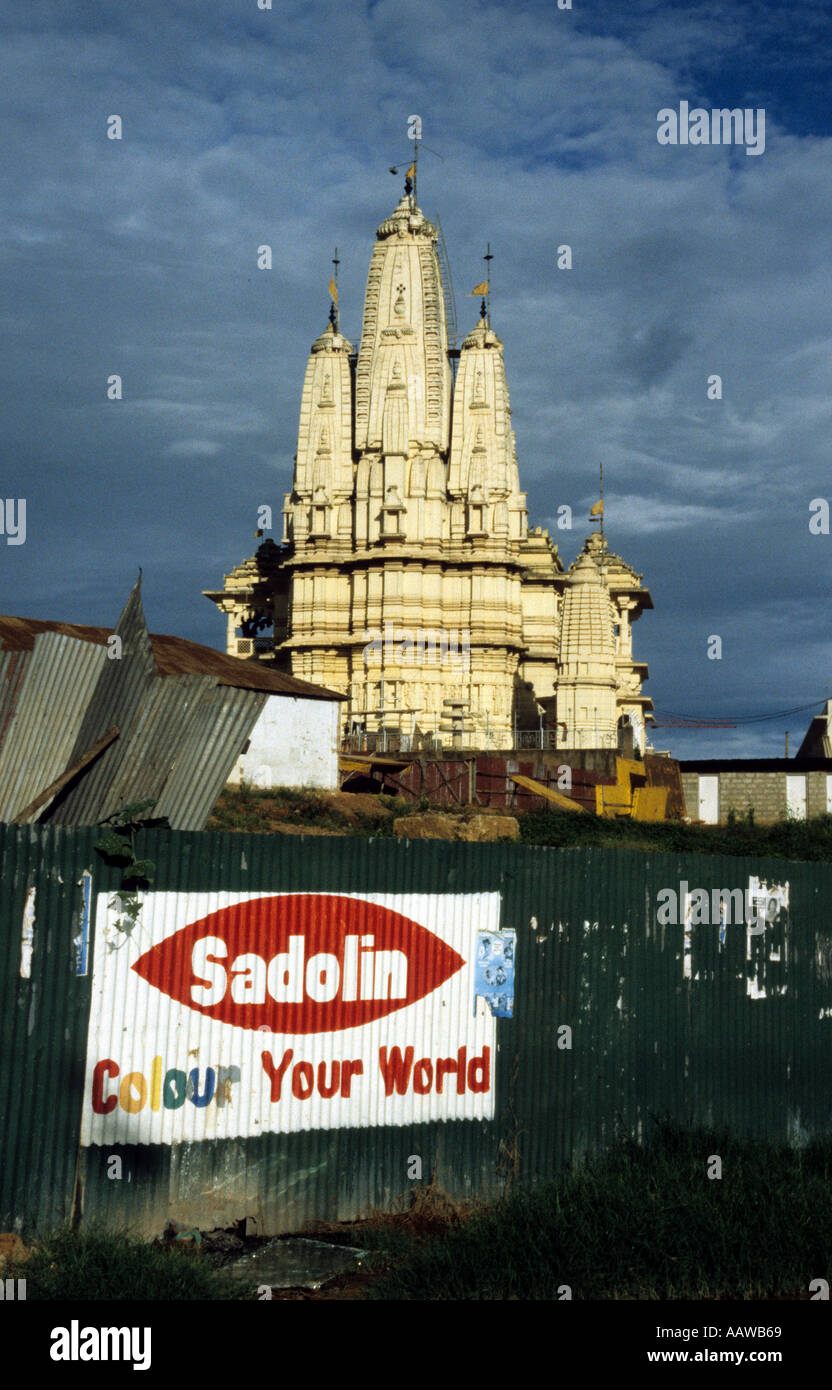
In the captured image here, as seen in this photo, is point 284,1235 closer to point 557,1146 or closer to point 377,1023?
point 377,1023

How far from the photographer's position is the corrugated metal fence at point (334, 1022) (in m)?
9.07

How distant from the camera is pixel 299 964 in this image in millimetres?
10125

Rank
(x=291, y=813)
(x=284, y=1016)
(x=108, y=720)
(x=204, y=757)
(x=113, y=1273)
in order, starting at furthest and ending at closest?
(x=291, y=813), (x=108, y=720), (x=204, y=757), (x=284, y=1016), (x=113, y=1273)

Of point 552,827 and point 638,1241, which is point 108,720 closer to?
point 638,1241

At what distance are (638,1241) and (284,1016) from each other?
2.95m

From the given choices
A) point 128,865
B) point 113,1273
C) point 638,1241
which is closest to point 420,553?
point 128,865

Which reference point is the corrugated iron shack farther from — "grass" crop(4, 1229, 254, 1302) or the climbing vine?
"grass" crop(4, 1229, 254, 1302)

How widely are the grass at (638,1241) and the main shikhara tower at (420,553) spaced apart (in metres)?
45.3

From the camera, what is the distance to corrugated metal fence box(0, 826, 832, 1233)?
9.07 meters

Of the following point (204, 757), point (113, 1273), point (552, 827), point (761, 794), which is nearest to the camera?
point (113, 1273)

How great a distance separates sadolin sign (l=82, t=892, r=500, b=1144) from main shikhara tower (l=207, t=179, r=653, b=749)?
1768 inches

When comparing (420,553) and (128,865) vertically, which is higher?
(420,553)
